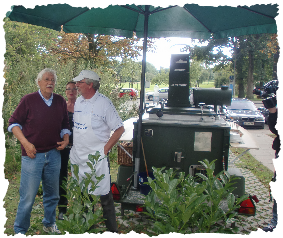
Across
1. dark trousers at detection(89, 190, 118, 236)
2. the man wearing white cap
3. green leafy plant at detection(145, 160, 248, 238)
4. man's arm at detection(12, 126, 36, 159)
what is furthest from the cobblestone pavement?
green leafy plant at detection(145, 160, 248, 238)

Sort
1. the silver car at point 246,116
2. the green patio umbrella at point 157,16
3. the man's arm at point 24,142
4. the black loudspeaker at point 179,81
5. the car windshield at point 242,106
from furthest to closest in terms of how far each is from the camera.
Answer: the car windshield at point 242,106 < the silver car at point 246,116 < the black loudspeaker at point 179,81 < the green patio umbrella at point 157,16 < the man's arm at point 24,142

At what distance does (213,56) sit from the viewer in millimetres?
37750

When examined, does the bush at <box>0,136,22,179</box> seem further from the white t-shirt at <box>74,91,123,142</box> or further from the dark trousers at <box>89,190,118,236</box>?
the white t-shirt at <box>74,91,123,142</box>

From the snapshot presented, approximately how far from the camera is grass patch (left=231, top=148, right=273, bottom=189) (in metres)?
6.67

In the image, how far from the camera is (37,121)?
3201mm

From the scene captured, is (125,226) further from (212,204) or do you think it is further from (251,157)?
(251,157)

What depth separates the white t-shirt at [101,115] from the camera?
3.11 metres

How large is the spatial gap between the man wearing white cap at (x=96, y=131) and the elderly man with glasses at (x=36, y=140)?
32 centimetres

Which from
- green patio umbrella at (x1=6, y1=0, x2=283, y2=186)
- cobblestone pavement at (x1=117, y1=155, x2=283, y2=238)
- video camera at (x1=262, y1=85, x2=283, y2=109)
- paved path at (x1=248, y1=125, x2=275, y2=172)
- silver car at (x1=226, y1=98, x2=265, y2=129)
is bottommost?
cobblestone pavement at (x1=117, y1=155, x2=283, y2=238)

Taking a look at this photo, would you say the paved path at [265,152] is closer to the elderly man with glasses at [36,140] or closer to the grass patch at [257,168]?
the grass patch at [257,168]

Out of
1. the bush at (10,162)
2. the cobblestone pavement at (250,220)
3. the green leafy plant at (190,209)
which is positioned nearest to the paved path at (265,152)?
the cobblestone pavement at (250,220)

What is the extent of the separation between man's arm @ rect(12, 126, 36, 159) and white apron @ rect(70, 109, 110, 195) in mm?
466

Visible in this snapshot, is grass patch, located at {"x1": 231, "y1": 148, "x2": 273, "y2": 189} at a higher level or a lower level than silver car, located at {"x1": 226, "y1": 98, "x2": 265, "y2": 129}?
lower

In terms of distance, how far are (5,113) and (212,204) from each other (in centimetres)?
724
